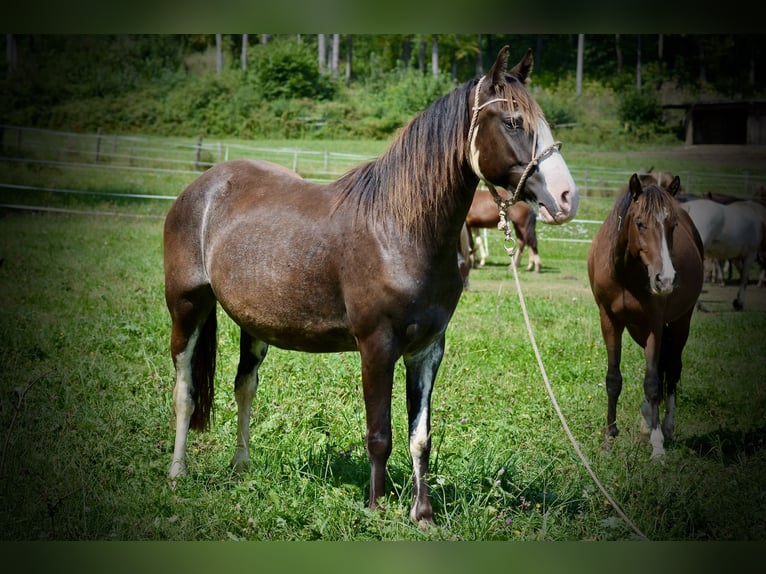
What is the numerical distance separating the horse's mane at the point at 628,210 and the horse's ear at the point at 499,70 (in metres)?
1.81

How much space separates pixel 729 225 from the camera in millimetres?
7492

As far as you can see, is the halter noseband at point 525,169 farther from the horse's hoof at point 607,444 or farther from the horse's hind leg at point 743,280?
the horse's hind leg at point 743,280

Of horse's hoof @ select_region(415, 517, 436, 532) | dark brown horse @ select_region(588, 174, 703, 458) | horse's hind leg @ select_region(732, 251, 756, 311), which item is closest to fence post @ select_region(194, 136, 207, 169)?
dark brown horse @ select_region(588, 174, 703, 458)

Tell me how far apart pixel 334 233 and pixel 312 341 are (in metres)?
0.52

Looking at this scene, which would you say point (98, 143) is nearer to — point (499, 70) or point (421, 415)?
point (421, 415)

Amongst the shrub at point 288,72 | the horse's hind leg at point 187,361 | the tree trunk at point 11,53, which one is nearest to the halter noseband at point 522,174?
the horse's hind leg at point 187,361

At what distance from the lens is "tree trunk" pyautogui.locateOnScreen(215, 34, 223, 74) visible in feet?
15.2

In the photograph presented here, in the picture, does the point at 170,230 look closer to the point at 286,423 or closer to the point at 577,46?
Answer: the point at 286,423

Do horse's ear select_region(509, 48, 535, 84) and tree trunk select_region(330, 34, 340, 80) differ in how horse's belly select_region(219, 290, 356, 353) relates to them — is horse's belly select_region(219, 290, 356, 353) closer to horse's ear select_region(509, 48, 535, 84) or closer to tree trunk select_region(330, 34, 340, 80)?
horse's ear select_region(509, 48, 535, 84)

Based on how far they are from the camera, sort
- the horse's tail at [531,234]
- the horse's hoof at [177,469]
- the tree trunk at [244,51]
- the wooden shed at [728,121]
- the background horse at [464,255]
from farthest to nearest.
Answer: the horse's tail at [531,234], the background horse at [464,255], the wooden shed at [728,121], the tree trunk at [244,51], the horse's hoof at [177,469]

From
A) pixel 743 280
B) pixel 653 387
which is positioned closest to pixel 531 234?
pixel 743 280

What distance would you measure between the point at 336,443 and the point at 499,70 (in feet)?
7.29

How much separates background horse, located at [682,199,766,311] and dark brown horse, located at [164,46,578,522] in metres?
4.45

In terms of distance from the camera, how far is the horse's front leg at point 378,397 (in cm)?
293
